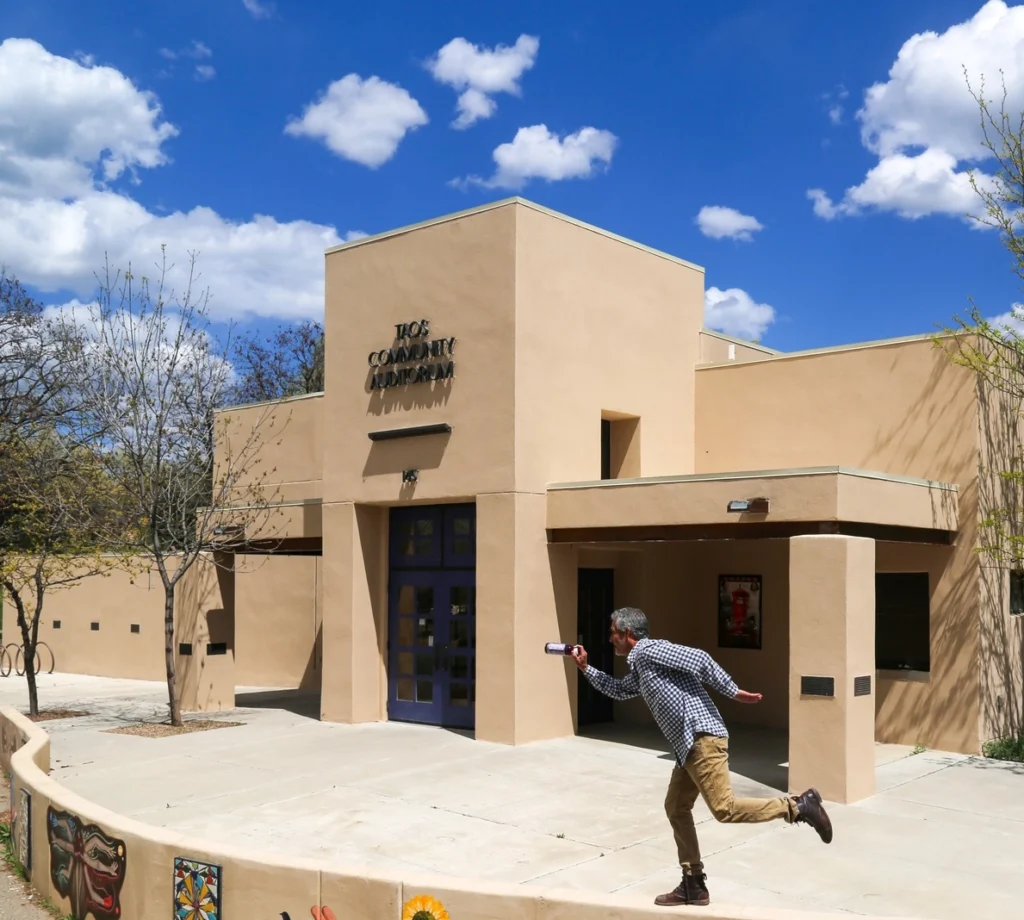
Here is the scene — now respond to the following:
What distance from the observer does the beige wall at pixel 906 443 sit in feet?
45.0

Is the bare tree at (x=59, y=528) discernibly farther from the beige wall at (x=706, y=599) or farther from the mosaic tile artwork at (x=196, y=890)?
the mosaic tile artwork at (x=196, y=890)

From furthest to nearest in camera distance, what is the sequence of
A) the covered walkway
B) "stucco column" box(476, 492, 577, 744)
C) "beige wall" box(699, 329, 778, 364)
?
"beige wall" box(699, 329, 778, 364), "stucco column" box(476, 492, 577, 744), the covered walkway

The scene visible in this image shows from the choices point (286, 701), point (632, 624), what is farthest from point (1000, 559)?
point (286, 701)

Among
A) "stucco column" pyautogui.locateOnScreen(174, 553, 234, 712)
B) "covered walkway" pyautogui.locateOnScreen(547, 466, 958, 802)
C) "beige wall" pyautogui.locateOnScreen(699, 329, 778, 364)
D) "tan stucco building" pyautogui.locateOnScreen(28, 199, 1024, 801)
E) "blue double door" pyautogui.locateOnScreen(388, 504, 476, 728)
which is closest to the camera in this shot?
"covered walkway" pyautogui.locateOnScreen(547, 466, 958, 802)

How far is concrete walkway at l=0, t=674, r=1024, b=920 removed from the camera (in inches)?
325

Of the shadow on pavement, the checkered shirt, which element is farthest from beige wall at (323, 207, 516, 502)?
the checkered shirt

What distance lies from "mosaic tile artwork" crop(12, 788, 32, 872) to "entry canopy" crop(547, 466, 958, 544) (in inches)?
283

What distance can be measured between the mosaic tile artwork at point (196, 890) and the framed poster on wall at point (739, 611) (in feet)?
34.8

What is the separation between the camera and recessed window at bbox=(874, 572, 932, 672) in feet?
46.4

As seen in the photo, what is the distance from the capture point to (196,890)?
697 cm

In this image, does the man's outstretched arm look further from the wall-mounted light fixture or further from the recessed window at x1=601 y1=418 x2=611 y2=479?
the recessed window at x1=601 y1=418 x2=611 y2=479

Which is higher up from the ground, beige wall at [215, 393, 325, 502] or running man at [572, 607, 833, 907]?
beige wall at [215, 393, 325, 502]

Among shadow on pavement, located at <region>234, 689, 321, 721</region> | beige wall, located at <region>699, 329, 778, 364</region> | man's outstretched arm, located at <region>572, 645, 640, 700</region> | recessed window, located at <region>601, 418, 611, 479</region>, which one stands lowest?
shadow on pavement, located at <region>234, 689, 321, 721</region>

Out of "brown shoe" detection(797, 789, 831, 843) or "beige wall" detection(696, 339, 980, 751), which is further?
"beige wall" detection(696, 339, 980, 751)
